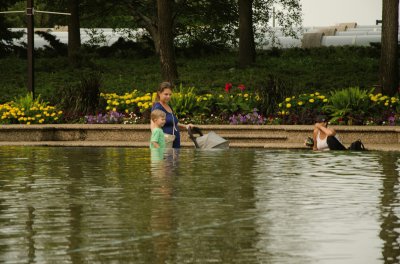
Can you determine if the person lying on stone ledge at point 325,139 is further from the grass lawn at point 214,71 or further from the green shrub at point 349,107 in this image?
the grass lawn at point 214,71

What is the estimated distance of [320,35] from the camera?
193 feet

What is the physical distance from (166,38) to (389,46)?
20.4 ft

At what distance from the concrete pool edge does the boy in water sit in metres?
5.07

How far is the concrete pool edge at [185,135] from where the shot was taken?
23000 millimetres

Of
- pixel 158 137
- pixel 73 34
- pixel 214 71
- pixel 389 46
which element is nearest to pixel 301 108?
pixel 389 46

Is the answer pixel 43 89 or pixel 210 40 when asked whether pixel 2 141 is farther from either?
pixel 210 40

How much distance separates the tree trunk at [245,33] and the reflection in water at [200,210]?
25591 mm

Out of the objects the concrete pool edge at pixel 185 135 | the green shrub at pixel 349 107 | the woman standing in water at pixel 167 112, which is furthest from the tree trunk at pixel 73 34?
the woman standing in water at pixel 167 112

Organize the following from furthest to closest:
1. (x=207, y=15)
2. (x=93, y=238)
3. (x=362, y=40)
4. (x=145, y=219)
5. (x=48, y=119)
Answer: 1. (x=362, y=40)
2. (x=207, y=15)
3. (x=48, y=119)
4. (x=145, y=219)
5. (x=93, y=238)

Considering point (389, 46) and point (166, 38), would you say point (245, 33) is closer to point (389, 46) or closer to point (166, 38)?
point (166, 38)

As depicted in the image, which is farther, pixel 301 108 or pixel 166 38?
pixel 166 38

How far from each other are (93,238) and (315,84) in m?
29.4

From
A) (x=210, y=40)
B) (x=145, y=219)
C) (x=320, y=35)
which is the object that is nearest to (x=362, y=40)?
(x=320, y=35)

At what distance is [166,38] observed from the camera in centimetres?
3222
